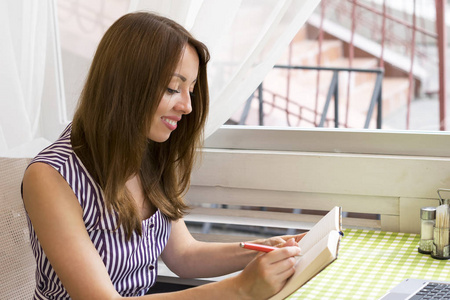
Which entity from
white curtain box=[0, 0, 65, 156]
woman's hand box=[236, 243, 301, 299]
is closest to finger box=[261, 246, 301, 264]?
woman's hand box=[236, 243, 301, 299]

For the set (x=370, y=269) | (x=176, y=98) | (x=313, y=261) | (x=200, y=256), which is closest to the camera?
(x=313, y=261)

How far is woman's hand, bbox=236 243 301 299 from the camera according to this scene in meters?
1.13

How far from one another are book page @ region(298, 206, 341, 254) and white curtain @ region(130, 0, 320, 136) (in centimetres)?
69

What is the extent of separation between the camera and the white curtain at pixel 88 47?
1.85m

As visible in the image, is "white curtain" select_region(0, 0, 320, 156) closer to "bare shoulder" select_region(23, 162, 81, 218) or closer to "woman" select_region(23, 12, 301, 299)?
"woman" select_region(23, 12, 301, 299)

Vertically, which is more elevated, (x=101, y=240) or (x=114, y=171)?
(x=114, y=171)

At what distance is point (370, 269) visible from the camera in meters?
1.48

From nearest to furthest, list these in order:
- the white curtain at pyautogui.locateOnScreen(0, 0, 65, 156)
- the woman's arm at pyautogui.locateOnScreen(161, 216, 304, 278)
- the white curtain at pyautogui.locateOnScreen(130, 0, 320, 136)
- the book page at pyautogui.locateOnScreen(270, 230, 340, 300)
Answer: the book page at pyautogui.locateOnScreen(270, 230, 340, 300) < the woman's arm at pyautogui.locateOnScreen(161, 216, 304, 278) < the white curtain at pyautogui.locateOnScreen(130, 0, 320, 136) < the white curtain at pyautogui.locateOnScreen(0, 0, 65, 156)

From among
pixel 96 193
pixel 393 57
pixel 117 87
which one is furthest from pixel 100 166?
pixel 393 57

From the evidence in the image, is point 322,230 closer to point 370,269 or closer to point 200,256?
point 370,269

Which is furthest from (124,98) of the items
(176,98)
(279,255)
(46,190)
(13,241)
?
(13,241)

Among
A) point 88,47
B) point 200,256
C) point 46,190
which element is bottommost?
point 200,256

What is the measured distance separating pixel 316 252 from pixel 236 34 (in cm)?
99

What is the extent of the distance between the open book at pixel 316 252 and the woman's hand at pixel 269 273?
0.01 m
